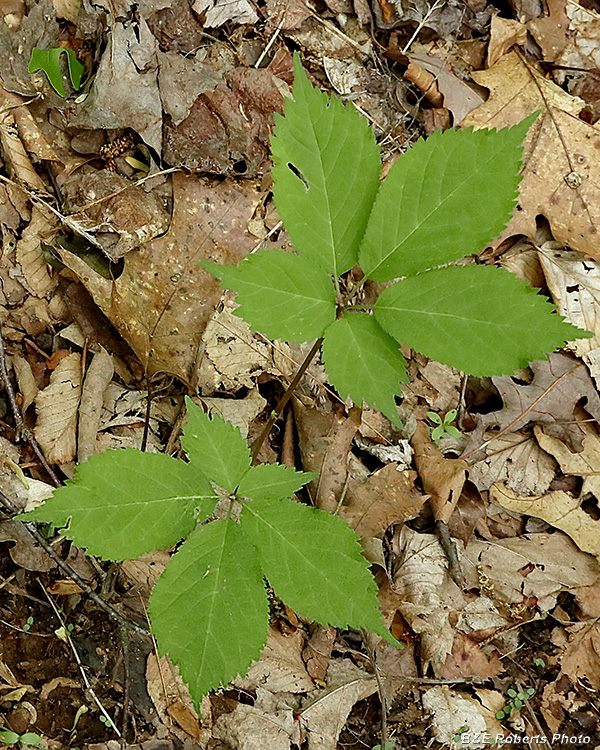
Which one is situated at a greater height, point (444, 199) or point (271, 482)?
point (444, 199)

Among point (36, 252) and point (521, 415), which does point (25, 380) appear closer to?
point (36, 252)

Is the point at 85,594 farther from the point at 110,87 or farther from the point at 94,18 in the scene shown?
the point at 94,18

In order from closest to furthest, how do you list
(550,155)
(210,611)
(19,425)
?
(210,611) → (19,425) → (550,155)

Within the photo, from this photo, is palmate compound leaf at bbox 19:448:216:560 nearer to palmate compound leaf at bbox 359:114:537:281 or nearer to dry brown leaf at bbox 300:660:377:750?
palmate compound leaf at bbox 359:114:537:281

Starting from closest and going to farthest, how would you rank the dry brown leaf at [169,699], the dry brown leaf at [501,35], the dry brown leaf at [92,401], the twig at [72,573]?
the twig at [72,573]
the dry brown leaf at [169,699]
the dry brown leaf at [92,401]
the dry brown leaf at [501,35]

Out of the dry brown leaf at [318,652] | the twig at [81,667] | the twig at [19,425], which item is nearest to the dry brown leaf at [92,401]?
the twig at [19,425]

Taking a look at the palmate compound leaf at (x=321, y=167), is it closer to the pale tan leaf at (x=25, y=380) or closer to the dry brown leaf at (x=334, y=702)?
the pale tan leaf at (x=25, y=380)

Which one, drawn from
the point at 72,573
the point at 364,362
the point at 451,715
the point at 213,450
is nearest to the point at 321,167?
the point at 364,362
